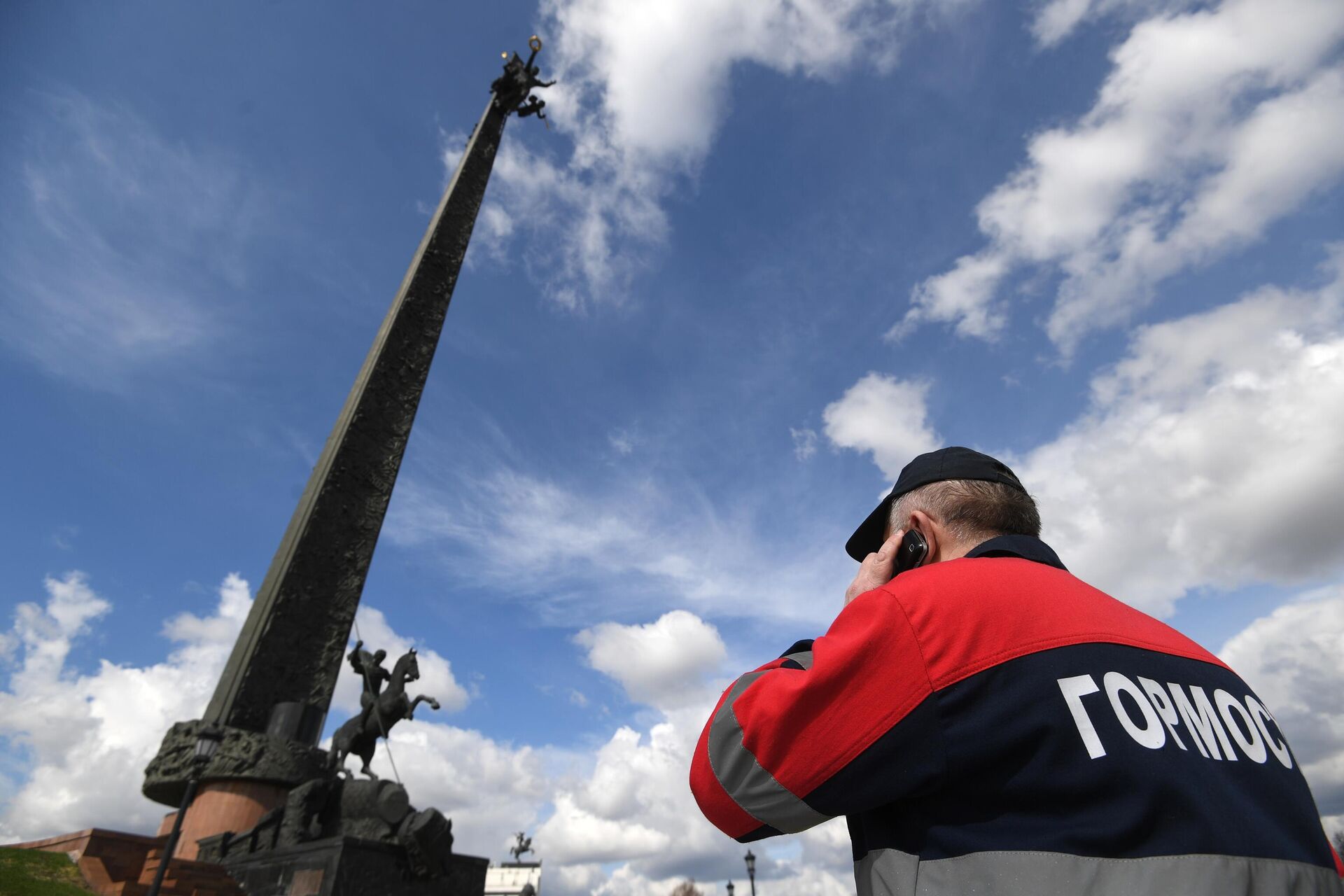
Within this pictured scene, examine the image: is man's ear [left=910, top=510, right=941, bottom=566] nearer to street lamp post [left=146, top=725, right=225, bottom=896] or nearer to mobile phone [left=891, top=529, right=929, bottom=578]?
mobile phone [left=891, top=529, right=929, bottom=578]

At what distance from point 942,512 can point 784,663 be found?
0.68m

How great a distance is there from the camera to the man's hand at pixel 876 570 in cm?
180

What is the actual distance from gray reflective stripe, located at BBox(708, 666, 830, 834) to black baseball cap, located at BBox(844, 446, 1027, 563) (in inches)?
32.4

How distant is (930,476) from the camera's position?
1951 millimetres

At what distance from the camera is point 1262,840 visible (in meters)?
1.18

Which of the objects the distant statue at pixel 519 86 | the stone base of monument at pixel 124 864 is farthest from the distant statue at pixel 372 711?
the distant statue at pixel 519 86

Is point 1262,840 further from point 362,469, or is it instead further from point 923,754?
point 362,469

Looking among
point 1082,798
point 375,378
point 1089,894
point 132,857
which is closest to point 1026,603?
point 1082,798

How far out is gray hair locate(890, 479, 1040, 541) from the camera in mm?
1857

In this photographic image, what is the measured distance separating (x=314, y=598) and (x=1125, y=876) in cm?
1143

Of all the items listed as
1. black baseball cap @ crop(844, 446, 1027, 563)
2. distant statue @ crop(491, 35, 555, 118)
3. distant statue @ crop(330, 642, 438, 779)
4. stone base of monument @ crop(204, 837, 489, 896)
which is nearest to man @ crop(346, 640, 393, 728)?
distant statue @ crop(330, 642, 438, 779)

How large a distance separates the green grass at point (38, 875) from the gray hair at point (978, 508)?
24.8ft

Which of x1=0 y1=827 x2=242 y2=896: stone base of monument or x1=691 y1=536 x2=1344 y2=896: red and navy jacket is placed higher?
x1=0 y1=827 x2=242 y2=896: stone base of monument

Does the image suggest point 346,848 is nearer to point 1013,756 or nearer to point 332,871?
point 332,871
